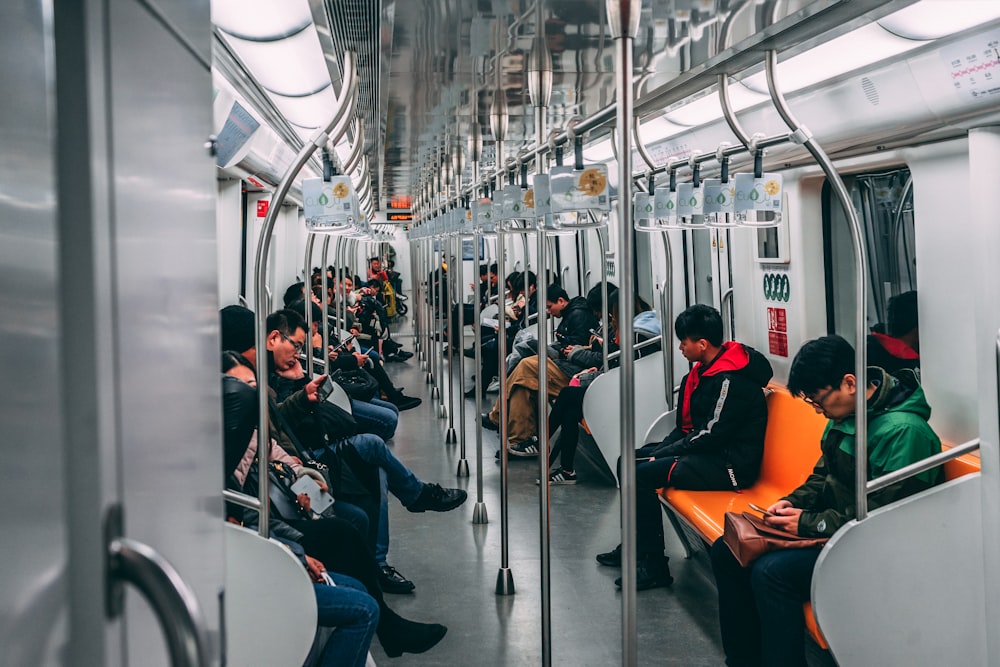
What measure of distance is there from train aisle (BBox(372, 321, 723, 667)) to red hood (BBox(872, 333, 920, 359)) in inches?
56.0

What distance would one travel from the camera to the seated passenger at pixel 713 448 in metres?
4.75

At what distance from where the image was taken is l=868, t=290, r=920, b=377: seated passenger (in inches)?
165

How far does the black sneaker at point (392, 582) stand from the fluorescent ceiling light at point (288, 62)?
2.42 meters

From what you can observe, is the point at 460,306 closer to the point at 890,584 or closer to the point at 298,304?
the point at 298,304

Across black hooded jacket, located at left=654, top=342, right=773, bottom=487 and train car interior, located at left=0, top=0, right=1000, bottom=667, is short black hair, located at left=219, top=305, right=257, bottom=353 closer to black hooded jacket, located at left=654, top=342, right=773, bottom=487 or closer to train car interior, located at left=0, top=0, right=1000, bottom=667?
train car interior, located at left=0, top=0, right=1000, bottom=667

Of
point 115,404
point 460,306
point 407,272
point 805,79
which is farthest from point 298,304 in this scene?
point 407,272

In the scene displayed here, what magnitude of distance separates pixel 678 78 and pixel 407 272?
2662 cm

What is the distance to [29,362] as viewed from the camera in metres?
0.81

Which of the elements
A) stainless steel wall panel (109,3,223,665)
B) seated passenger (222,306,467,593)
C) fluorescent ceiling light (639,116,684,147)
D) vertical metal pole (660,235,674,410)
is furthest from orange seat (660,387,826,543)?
stainless steel wall panel (109,3,223,665)

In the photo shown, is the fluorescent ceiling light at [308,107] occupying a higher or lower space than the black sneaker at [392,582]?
higher

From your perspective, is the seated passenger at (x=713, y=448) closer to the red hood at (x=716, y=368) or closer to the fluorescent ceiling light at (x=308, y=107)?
the red hood at (x=716, y=368)

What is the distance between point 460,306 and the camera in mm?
6625

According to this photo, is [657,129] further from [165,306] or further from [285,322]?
[165,306]

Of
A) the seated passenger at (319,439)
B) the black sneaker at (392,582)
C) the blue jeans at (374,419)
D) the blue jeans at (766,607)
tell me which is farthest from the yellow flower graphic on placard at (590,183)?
the blue jeans at (374,419)
